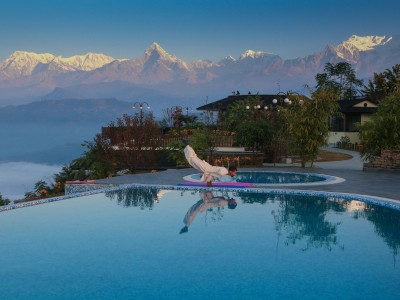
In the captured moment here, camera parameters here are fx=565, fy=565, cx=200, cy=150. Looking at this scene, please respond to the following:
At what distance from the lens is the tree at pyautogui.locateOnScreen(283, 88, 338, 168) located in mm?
21438

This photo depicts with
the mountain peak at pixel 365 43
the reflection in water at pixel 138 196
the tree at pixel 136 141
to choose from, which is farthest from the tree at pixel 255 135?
the mountain peak at pixel 365 43

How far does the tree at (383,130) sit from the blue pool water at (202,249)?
7.15 meters

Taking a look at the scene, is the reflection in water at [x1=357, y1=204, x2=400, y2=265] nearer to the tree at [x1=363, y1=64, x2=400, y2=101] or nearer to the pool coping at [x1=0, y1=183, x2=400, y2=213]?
the pool coping at [x1=0, y1=183, x2=400, y2=213]

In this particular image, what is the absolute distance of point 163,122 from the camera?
37.7 m

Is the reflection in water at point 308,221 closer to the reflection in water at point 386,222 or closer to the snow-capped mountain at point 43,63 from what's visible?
the reflection in water at point 386,222

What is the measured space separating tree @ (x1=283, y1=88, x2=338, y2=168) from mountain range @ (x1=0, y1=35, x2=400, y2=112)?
5639cm

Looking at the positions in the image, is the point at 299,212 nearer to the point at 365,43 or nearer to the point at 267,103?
the point at 267,103

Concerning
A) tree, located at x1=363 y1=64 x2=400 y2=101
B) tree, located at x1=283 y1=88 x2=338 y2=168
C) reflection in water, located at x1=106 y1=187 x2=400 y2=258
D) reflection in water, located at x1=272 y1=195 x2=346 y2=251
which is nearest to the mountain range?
tree, located at x1=363 y1=64 x2=400 y2=101

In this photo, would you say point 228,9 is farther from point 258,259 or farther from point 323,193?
point 258,259

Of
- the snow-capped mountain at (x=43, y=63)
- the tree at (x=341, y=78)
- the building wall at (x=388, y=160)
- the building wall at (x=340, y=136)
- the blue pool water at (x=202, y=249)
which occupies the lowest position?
the blue pool water at (x=202, y=249)

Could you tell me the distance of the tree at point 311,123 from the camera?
21438 mm

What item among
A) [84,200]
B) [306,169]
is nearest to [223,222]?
[84,200]

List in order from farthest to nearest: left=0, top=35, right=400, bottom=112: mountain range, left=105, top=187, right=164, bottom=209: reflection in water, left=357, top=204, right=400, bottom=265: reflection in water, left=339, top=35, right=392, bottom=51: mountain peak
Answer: left=339, top=35, right=392, bottom=51: mountain peak, left=0, top=35, right=400, bottom=112: mountain range, left=105, top=187, right=164, bottom=209: reflection in water, left=357, top=204, right=400, bottom=265: reflection in water

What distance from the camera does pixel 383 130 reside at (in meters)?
20.5
